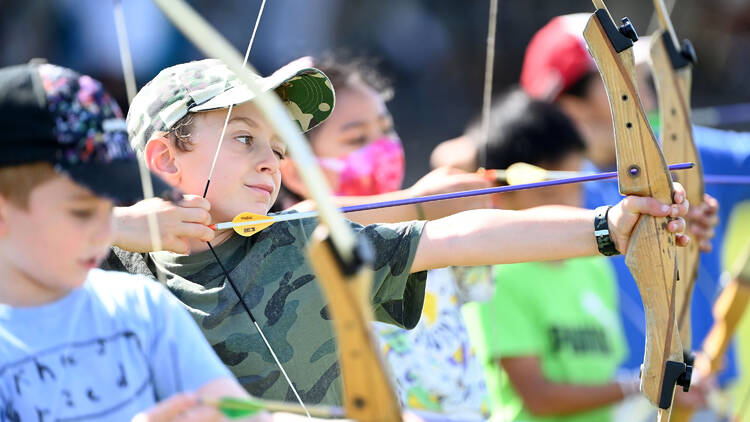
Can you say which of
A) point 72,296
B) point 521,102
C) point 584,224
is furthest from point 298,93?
point 521,102

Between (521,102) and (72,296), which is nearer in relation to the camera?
(72,296)

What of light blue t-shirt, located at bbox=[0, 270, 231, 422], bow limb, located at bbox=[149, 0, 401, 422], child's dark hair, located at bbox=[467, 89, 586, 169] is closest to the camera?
bow limb, located at bbox=[149, 0, 401, 422]

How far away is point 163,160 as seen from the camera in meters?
1.89

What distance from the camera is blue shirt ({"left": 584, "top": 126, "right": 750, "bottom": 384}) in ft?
10.8

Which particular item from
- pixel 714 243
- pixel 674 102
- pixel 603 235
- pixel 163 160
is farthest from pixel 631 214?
pixel 714 243

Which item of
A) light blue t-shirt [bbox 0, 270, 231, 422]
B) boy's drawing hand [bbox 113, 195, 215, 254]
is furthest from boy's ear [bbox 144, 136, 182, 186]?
light blue t-shirt [bbox 0, 270, 231, 422]

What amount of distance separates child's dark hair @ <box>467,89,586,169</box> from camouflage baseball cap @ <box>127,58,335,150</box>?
0.99 meters

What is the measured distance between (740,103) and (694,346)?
14.6 feet

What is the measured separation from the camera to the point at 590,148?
3.60 metres

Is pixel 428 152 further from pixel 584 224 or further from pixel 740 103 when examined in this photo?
pixel 584 224

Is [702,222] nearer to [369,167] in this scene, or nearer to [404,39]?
[369,167]

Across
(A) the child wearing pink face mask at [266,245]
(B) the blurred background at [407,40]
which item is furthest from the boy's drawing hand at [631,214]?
(B) the blurred background at [407,40]

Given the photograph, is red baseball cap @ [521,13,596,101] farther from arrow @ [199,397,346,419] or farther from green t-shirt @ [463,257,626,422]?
arrow @ [199,397,346,419]

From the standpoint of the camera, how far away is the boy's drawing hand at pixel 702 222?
97.8 inches
